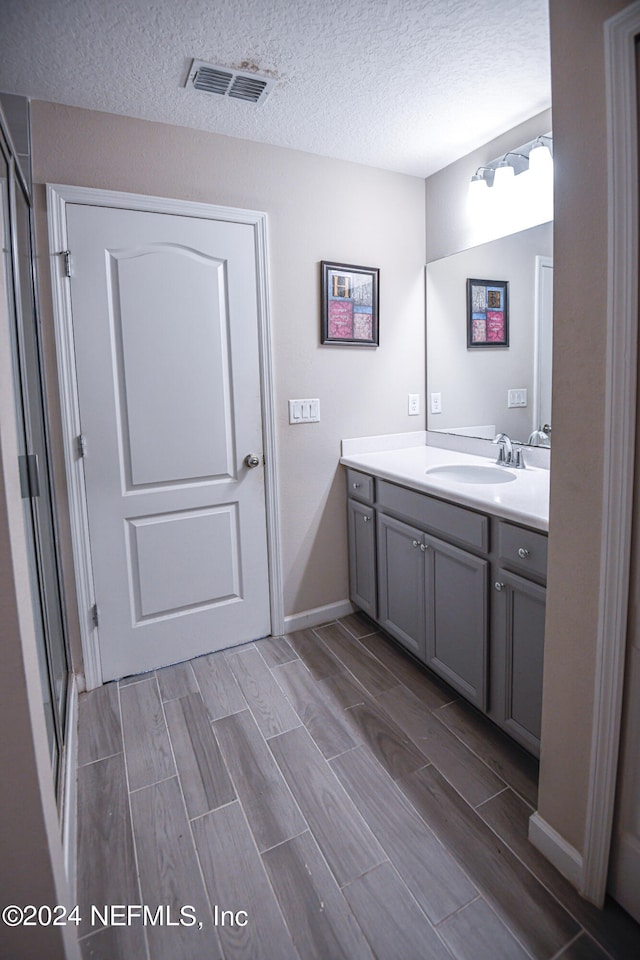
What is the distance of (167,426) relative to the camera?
7.00 feet

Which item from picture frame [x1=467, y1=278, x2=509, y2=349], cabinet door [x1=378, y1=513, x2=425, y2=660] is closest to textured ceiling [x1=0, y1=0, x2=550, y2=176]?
picture frame [x1=467, y1=278, x2=509, y2=349]

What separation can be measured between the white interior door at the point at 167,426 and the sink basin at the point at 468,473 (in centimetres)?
83

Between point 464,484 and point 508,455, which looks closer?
point 464,484

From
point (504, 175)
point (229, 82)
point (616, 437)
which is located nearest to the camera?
point (616, 437)

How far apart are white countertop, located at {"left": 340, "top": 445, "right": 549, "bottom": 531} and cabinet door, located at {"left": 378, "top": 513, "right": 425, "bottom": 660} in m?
0.21

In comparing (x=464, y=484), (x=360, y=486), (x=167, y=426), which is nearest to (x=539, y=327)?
(x=464, y=484)

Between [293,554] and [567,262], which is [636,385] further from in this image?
[293,554]

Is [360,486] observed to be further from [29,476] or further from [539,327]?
Result: [29,476]

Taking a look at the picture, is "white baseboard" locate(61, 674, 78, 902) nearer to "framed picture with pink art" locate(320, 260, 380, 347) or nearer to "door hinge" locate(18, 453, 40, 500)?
"door hinge" locate(18, 453, 40, 500)

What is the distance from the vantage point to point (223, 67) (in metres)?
1.66

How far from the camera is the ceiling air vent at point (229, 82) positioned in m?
1.67

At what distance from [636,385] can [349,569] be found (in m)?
1.86

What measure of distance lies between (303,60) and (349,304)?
1.00m

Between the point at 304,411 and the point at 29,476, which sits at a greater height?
the point at 304,411
